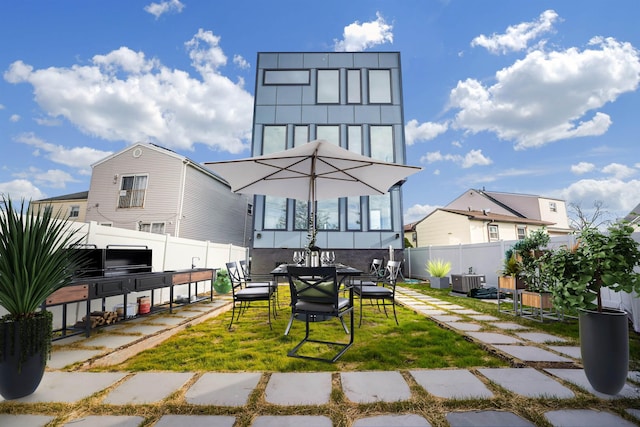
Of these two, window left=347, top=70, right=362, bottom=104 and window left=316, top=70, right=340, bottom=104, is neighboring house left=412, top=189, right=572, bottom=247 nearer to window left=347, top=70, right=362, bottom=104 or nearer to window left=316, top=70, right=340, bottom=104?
window left=347, top=70, right=362, bottom=104

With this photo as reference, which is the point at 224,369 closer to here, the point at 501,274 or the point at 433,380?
the point at 433,380

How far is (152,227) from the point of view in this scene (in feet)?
40.4

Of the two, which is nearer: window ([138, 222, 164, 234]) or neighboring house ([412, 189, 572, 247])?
window ([138, 222, 164, 234])

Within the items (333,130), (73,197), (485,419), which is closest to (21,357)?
(485,419)

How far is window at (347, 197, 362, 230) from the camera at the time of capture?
12266mm

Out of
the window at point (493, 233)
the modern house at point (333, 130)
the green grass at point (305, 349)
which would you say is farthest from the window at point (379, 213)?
the window at point (493, 233)

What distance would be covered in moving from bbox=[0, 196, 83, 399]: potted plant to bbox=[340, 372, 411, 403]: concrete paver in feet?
8.03

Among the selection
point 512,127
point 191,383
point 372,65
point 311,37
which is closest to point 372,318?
point 191,383

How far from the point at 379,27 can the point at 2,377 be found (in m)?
13.8

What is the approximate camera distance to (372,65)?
1331 centimetres

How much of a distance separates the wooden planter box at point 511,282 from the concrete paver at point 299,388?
4.82 m

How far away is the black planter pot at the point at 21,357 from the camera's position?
1970mm

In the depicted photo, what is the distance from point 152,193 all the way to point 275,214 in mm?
5989

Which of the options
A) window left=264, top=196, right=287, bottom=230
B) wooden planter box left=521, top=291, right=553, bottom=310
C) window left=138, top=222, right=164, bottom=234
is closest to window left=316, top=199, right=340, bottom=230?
window left=264, top=196, right=287, bottom=230
